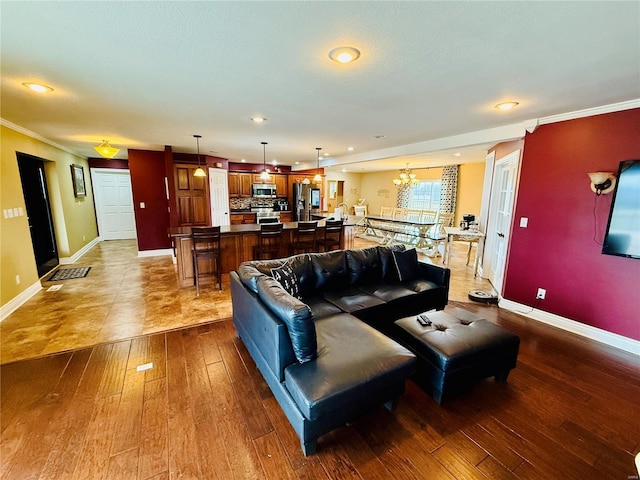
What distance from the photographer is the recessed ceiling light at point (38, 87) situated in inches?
90.5

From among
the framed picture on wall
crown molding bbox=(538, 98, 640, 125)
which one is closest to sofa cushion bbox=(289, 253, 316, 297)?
crown molding bbox=(538, 98, 640, 125)

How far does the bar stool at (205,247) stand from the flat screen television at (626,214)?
15.6ft

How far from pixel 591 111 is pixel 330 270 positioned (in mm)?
3197

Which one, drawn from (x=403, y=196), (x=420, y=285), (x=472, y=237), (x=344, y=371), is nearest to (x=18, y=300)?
(x=344, y=371)

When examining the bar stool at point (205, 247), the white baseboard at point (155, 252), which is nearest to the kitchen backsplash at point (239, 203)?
the white baseboard at point (155, 252)

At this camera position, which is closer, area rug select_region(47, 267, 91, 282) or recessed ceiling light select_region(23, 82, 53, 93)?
recessed ceiling light select_region(23, 82, 53, 93)

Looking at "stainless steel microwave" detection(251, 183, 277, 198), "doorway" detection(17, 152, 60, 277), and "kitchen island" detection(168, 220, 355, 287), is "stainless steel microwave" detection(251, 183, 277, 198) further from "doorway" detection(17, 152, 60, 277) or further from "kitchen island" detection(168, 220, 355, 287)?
"doorway" detection(17, 152, 60, 277)

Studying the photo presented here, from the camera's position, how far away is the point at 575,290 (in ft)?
10.1

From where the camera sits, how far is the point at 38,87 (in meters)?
2.37

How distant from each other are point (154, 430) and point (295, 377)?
1.03 meters

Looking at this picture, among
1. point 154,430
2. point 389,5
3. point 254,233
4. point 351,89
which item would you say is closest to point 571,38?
point 389,5

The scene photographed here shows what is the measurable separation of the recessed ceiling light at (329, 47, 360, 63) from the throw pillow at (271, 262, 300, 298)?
1.82 meters

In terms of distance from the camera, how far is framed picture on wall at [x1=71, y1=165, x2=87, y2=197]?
6.24 meters

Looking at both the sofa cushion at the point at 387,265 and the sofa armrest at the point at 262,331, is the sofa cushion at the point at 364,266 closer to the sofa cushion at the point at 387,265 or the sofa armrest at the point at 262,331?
the sofa cushion at the point at 387,265
